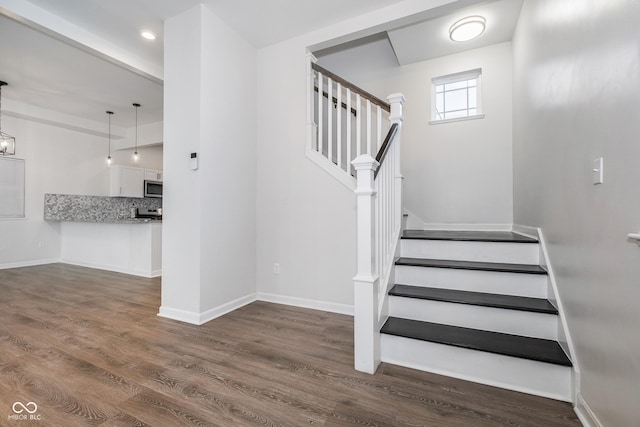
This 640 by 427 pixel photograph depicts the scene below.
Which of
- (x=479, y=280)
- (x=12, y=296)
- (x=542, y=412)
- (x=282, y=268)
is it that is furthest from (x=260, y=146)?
(x=12, y=296)

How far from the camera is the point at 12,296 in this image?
355cm

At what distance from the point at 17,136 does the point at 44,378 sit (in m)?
5.81

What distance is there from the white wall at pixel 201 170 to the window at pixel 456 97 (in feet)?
8.72

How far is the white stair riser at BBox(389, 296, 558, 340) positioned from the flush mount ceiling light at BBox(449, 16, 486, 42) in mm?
3017

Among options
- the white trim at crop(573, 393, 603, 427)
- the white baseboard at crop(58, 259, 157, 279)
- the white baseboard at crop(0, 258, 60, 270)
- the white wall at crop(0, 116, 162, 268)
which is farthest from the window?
the white baseboard at crop(0, 258, 60, 270)

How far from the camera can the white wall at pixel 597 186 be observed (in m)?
1.10

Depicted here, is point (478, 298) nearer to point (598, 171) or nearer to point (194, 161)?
point (598, 171)

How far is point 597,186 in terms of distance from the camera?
4.48 ft

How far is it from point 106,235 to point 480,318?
598 cm

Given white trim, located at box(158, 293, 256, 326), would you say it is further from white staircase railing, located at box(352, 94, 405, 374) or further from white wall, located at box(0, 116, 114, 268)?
white wall, located at box(0, 116, 114, 268)

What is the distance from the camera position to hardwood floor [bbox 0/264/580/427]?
147cm

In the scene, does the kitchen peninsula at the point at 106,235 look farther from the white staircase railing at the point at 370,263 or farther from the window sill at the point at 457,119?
the window sill at the point at 457,119

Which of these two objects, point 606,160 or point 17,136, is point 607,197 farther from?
point 17,136

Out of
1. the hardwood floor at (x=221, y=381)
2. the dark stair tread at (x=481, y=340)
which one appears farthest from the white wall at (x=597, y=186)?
the hardwood floor at (x=221, y=381)
